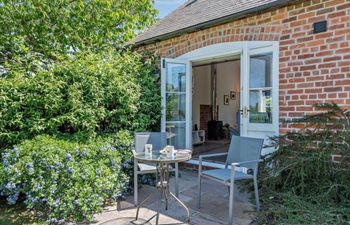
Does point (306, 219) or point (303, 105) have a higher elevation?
point (303, 105)

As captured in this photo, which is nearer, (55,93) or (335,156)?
(335,156)

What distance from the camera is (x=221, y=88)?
432 inches

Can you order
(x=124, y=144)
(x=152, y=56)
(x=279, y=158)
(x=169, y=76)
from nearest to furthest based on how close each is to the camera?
(x=279, y=158)
(x=124, y=144)
(x=169, y=76)
(x=152, y=56)

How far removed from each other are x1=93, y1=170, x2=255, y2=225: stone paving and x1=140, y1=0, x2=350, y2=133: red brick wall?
4.75 feet

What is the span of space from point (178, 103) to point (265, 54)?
2.23 m

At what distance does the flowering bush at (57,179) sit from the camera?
3.08 meters

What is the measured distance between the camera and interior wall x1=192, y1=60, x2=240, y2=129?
10.3 m

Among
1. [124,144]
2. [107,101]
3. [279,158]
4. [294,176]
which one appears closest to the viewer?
[294,176]

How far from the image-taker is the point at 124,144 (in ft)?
14.4

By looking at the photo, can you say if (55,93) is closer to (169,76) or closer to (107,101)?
(107,101)

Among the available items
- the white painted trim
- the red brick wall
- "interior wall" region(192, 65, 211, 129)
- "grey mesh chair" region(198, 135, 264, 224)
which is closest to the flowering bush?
"grey mesh chair" region(198, 135, 264, 224)

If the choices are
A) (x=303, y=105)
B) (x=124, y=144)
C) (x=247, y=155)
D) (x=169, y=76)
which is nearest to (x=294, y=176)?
(x=247, y=155)

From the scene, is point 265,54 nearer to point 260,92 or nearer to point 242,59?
point 242,59

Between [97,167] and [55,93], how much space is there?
1.48 meters
